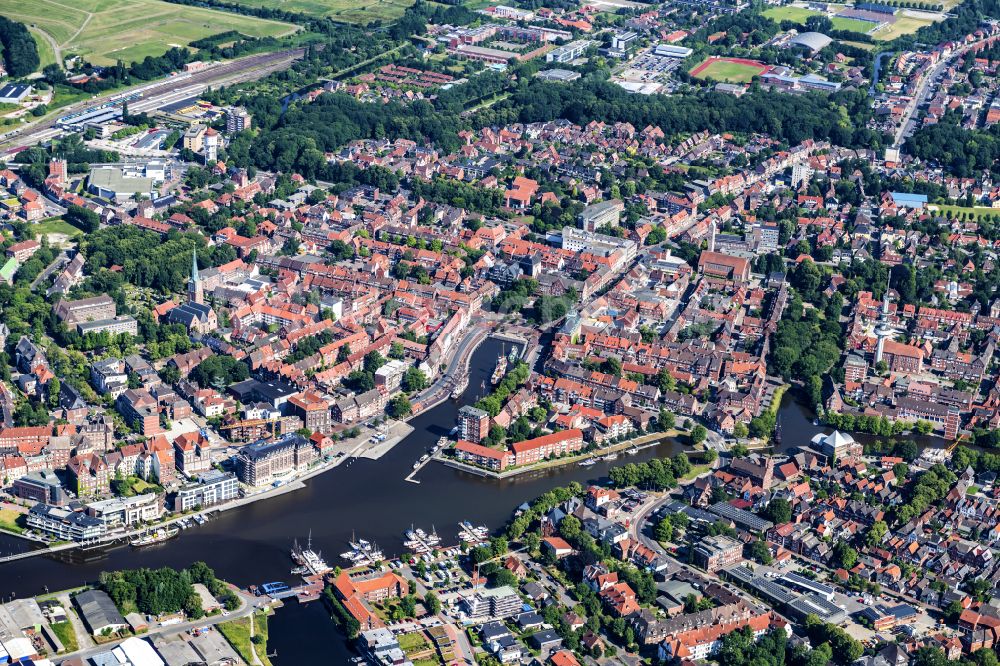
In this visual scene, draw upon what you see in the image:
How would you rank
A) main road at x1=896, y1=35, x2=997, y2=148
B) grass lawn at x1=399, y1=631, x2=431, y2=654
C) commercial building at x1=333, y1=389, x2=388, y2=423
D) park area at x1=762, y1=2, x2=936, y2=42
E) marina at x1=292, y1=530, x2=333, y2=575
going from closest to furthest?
grass lawn at x1=399, y1=631, x2=431, y2=654 < marina at x1=292, y1=530, x2=333, y2=575 < commercial building at x1=333, y1=389, x2=388, y2=423 < main road at x1=896, y1=35, x2=997, y2=148 < park area at x1=762, y1=2, x2=936, y2=42

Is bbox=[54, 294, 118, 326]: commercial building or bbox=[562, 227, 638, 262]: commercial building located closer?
bbox=[54, 294, 118, 326]: commercial building

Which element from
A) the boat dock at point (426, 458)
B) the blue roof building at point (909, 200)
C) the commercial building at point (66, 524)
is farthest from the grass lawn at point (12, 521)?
the blue roof building at point (909, 200)

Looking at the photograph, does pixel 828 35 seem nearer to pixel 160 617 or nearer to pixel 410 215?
pixel 410 215

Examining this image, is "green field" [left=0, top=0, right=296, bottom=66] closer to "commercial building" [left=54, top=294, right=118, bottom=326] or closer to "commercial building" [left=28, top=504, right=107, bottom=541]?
"commercial building" [left=54, top=294, right=118, bottom=326]

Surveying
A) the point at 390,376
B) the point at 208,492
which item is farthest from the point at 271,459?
the point at 390,376

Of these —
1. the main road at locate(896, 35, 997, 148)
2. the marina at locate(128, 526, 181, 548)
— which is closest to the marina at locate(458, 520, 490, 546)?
the marina at locate(128, 526, 181, 548)

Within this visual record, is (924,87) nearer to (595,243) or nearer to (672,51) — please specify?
(672,51)

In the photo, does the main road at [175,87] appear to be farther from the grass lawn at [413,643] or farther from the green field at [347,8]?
the grass lawn at [413,643]
